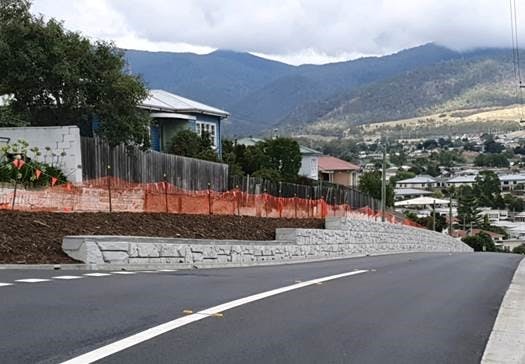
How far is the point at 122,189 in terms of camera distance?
24234 mm

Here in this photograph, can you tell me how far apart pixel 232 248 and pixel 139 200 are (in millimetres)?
3633

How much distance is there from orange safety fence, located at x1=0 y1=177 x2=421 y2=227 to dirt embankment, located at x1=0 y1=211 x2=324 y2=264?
796mm

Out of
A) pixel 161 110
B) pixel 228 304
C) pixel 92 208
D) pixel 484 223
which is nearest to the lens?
pixel 228 304

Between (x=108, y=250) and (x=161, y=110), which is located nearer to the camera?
(x=108, y=250)

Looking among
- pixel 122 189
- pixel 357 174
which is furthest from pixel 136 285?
pixel 357 174

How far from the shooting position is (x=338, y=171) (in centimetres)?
9656

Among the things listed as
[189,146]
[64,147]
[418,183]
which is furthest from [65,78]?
[418,183]

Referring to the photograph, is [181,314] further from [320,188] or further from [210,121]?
[210,121]

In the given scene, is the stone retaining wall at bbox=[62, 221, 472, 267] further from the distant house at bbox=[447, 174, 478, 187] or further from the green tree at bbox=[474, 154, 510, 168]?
the green tree at bbox=[474, 154, 510, 168]

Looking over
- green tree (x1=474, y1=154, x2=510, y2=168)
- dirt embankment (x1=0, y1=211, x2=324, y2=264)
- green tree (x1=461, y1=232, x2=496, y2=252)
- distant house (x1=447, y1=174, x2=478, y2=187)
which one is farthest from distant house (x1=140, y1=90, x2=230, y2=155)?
green tree (x1=474, y1=154, x2=510, y2=168)

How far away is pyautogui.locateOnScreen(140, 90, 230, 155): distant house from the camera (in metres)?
48.4

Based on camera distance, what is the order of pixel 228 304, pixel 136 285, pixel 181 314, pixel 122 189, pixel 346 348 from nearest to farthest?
pixel 346 348
pixel 181 314
pixel 228 304
pixel 136 285
pixel 122 189

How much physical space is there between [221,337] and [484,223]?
11363cm

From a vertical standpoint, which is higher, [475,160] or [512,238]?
[475,160]
